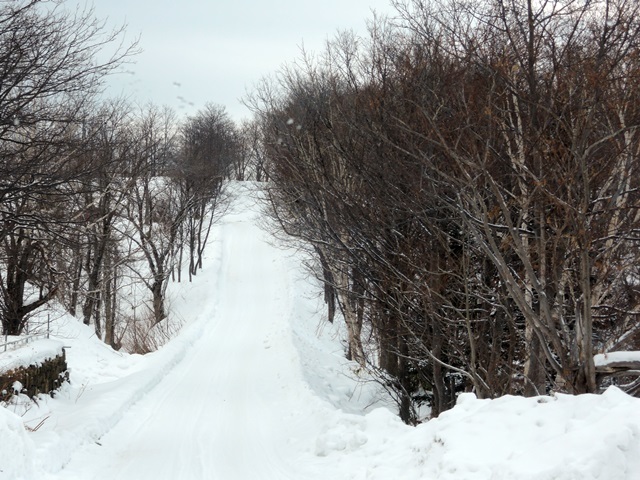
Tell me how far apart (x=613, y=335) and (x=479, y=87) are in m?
4.26

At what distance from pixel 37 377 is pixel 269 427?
414 cm

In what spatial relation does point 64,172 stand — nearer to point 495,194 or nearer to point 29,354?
point 29,354

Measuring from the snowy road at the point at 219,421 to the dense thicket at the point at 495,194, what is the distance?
2357 mm

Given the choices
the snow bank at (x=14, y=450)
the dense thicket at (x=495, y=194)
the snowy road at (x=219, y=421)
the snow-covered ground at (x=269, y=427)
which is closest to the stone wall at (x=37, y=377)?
the snow-covered ground at (x=269, y=427)

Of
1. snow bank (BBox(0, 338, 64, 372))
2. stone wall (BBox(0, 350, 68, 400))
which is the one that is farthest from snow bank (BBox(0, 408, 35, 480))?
snow bank (BBox(0, 338, 64, 372))

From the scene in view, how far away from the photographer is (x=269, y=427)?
34.7ft

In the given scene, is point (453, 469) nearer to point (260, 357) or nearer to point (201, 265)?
point (260, 357)

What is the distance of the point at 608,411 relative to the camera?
4523 millimetres

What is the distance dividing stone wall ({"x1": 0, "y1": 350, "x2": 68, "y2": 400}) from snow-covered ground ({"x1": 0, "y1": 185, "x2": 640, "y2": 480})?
11.4 inches

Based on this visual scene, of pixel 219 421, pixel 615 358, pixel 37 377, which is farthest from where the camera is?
pixel 219 421

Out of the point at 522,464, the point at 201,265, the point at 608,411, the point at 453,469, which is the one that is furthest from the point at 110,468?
the point at 201,265

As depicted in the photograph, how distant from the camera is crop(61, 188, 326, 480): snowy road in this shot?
796cm

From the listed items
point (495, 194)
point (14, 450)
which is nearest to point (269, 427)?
point (14, 450)

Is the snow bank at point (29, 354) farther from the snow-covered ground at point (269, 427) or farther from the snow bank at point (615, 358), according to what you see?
the snow bank at point (615, 358)
